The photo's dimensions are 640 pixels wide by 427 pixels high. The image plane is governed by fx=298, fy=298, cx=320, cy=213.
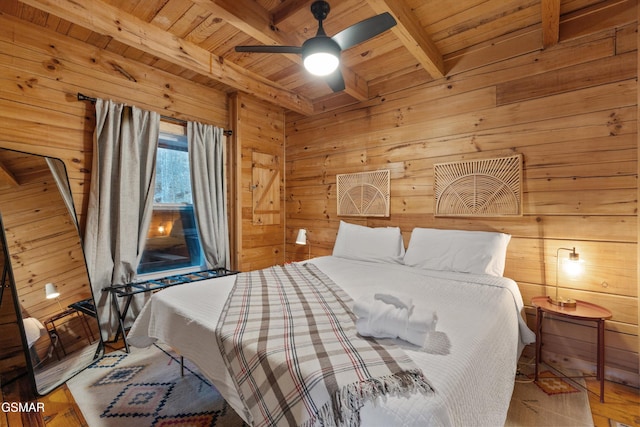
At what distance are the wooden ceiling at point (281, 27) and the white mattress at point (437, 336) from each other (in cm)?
177

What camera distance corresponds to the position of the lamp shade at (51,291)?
210 cm

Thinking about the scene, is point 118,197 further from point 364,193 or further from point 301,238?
point 364,193

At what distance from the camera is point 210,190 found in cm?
332

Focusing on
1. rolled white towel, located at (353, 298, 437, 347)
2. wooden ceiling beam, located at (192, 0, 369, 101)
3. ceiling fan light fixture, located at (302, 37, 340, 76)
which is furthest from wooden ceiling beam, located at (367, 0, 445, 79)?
rolled white towel, located at (353, 298, 437, 347)

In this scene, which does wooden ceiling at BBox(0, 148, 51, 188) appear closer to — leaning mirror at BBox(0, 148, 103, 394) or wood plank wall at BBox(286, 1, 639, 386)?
leaning mirror at BBox(0, 148, 103, 394)

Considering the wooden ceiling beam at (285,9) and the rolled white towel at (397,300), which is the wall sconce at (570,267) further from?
the wooden ceiling beam at (285,9)

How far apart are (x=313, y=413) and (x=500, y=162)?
94.3 inches

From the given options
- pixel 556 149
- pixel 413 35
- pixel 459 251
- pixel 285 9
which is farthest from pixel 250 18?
pixel 556 149

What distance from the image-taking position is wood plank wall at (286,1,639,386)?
203 centimetres

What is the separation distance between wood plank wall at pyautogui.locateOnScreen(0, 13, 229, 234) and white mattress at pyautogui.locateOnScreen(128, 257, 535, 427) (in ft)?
5.26

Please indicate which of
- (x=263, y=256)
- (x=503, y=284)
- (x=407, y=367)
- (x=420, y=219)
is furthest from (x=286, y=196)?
(x=407, y=367)

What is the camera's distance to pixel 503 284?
A: 2.07 metres

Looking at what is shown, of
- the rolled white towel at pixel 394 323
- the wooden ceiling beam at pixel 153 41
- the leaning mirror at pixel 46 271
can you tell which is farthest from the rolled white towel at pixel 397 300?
the wooden ceiling beam at pixel 153 41

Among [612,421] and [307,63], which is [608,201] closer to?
[612,421]
